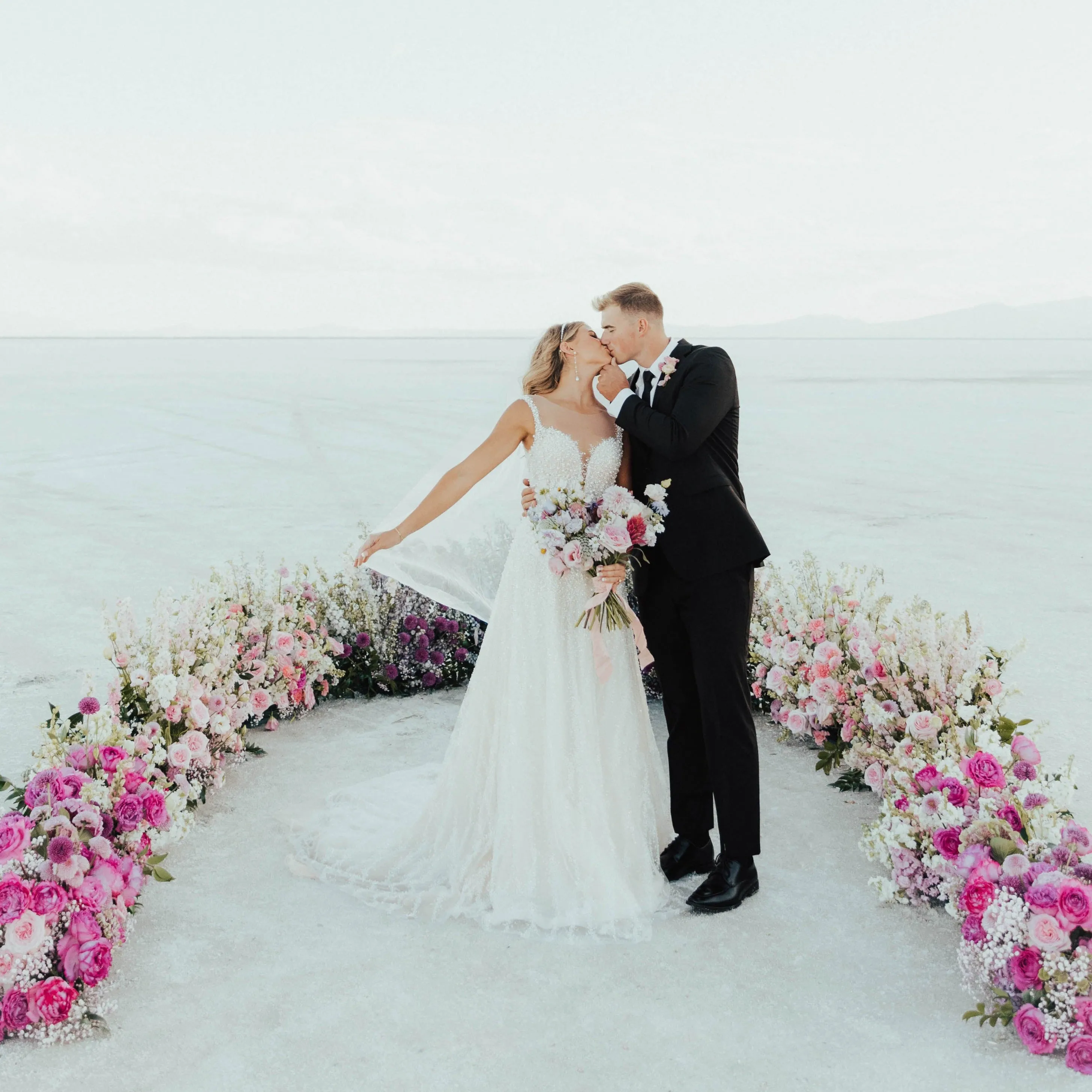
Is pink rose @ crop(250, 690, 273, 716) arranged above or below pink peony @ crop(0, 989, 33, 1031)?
above

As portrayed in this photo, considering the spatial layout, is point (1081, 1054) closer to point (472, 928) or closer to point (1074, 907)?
point (1074, 907)

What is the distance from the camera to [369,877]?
4.77 m

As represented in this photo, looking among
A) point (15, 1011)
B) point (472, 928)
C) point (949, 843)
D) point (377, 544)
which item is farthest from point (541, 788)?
point (15, 1011)

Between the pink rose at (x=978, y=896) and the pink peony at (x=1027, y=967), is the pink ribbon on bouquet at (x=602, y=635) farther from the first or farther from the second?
the pink peony at (x=1027, y=967)

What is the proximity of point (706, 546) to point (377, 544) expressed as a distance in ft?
5.03

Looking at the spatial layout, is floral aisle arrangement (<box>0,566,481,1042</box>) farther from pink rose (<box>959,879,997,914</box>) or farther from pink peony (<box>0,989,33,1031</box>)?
pink rose (<box>959,879,997,914</box>)

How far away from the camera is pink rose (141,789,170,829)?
14.3 feet

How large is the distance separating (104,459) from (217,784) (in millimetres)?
17687

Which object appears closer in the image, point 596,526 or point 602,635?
point 596,526

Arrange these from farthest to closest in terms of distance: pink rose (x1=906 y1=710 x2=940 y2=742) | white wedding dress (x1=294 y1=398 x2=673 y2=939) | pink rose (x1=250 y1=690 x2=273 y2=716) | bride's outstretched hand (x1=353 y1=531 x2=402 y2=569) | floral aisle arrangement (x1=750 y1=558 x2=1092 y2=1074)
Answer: pink rose (x1=250 y1=690 x2=273 y2=716) → pink rose (x1=906 y1=710 x2=940 y2=742) → bride's outstretched hand (x1=353 y1=531 x2=402 y2=569) → white wedding dress (x1=294 y1=398 x2=673 y2=939) → floral aisle arrangement (x1=750 y1=558 x2=1092 y2=1074)

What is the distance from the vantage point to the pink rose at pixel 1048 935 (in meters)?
3.52

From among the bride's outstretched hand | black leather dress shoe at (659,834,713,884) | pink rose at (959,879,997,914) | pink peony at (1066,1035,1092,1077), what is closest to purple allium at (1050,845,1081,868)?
pink rose at (959,879,997,914)

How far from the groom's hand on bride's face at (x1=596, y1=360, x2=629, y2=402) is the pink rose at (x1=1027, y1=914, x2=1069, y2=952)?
255 cm

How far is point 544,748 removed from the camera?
15.4 ft
